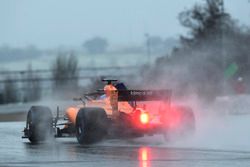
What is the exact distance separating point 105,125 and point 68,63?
2479 cm

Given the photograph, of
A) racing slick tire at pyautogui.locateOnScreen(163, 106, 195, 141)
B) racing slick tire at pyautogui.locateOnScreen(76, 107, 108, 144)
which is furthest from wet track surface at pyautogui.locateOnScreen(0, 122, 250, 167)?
→ racing slick tire at pyautogui.locateOnScreen(163, 106, 195, 141)

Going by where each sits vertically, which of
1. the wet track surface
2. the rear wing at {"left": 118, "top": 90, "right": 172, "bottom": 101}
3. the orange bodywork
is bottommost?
the wet track surface

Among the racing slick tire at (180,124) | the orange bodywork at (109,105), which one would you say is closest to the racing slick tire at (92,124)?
the orange bodywork at (109,105)

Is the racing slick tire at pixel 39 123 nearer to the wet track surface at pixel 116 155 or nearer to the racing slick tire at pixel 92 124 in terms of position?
the wet track surface at pixel 116 155

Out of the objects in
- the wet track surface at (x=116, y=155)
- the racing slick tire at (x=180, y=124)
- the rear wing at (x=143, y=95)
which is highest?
the rear wing at (x=143, y=95)

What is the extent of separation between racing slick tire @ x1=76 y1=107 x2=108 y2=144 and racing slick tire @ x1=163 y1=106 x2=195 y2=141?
1626 millimetres

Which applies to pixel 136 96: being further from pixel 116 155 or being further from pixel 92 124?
pixel 116 155

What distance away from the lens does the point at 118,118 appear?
2025cm

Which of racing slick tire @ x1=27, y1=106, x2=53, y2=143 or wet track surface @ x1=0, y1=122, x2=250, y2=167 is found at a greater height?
racing slick tire @ x1=27, y1=106, x2=53, y2=143

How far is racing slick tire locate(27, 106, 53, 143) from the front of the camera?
2144 centimetres

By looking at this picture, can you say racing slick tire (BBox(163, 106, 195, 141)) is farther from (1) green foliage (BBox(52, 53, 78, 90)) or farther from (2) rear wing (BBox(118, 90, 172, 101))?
(1) green foliage (BBox(52, 53, 78, 90))

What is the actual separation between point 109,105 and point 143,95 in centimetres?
103

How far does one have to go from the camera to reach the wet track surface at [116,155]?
15812 millimetres

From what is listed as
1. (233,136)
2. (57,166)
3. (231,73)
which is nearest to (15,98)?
(231,73)
